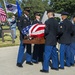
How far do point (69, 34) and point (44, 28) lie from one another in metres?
0.86

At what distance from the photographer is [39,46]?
11047 millimetres

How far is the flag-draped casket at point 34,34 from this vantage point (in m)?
9.75

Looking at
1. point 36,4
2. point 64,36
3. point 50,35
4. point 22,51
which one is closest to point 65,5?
point 36,4

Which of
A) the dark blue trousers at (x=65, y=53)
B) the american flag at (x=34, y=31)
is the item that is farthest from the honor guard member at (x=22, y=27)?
the dark blue trousers at (x=65, y=53)

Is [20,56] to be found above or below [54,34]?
below

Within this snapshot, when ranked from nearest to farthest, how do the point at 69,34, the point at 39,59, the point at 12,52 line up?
the point at 69,34 → the point at 39,59 → the point at 12,52

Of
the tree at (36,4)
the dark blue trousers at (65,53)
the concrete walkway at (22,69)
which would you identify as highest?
the dark blue trousers at (65,53)

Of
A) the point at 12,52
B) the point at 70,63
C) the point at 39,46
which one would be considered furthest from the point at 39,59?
the point at 12,52

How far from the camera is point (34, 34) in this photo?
32.3ft

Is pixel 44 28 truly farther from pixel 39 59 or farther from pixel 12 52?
pixel 12 52

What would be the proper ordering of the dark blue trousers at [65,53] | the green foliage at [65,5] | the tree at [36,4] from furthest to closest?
the tree at [36,4] → the green foliage at [65,5] → the dark blue trousers at [65,53]

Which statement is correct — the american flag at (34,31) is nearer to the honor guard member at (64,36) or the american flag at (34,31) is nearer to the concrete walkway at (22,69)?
the honor guard member at (64,36)

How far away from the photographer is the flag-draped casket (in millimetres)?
9750

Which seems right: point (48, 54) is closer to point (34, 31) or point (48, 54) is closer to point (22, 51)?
point (34, 31)
